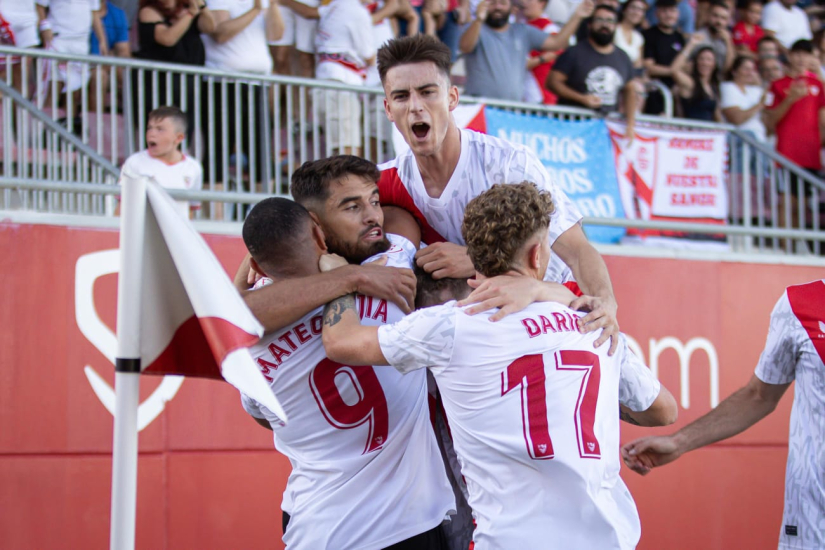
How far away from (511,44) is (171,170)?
3478 mm

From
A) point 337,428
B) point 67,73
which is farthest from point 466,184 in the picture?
point 67,73

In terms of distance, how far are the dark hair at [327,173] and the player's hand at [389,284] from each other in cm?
46

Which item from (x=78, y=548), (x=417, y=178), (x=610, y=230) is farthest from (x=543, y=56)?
(x=78, y=548)

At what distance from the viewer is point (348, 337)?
11.0ft

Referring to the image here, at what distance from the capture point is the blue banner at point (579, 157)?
26.8 ft

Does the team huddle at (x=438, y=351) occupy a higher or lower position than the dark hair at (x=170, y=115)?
lower

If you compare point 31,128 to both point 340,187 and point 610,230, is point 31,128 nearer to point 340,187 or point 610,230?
point 340,187

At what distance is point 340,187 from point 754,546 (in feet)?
18.9

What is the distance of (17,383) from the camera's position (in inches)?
248

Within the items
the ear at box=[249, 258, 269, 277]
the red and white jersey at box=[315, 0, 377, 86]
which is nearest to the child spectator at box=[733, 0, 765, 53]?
the red and white jersey at box=[315, 0, 377, 86]

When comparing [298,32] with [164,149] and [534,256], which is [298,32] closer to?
[164,149]

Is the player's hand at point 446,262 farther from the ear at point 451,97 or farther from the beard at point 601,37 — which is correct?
the beard at point 601,37

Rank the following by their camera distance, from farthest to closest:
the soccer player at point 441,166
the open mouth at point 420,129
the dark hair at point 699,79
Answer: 1. the dark hair at point 699,79
2. the open mouth at point 420,129
3. the soccer player at point 441,166

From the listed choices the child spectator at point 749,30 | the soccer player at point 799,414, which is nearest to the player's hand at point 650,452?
the soccer player at point 799,414
